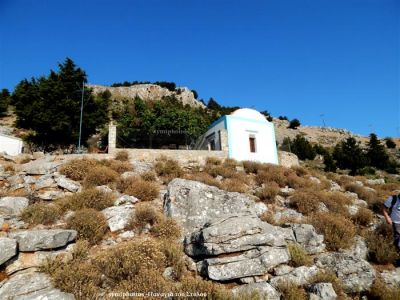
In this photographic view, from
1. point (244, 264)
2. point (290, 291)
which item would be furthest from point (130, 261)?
point (290, 291)

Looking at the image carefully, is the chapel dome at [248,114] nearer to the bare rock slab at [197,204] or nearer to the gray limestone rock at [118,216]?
the bare rock slab at [197,204]

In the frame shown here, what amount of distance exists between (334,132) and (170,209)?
213ft

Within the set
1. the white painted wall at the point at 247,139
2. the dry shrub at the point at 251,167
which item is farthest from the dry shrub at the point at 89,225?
the white painted wall at the point at 247,139

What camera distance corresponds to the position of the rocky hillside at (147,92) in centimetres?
5638

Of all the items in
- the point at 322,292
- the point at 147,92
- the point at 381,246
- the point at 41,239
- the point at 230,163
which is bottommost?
the point at 322,292

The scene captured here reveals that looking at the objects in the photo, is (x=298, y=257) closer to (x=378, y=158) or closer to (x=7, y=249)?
(x=7, y=249)

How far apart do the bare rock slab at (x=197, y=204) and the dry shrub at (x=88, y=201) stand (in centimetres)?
186

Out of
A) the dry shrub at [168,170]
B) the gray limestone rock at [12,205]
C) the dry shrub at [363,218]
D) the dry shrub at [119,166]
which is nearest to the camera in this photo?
→ the gray limestone rock at [12,205]

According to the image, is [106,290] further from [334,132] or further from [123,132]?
[334,132]

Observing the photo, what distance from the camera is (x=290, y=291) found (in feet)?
16.3

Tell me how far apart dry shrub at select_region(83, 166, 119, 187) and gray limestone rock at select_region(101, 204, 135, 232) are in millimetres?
2600

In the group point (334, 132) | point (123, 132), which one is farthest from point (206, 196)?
point (334, 132)

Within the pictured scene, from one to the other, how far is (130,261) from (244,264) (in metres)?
2.30

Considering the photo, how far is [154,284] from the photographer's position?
4.77m
